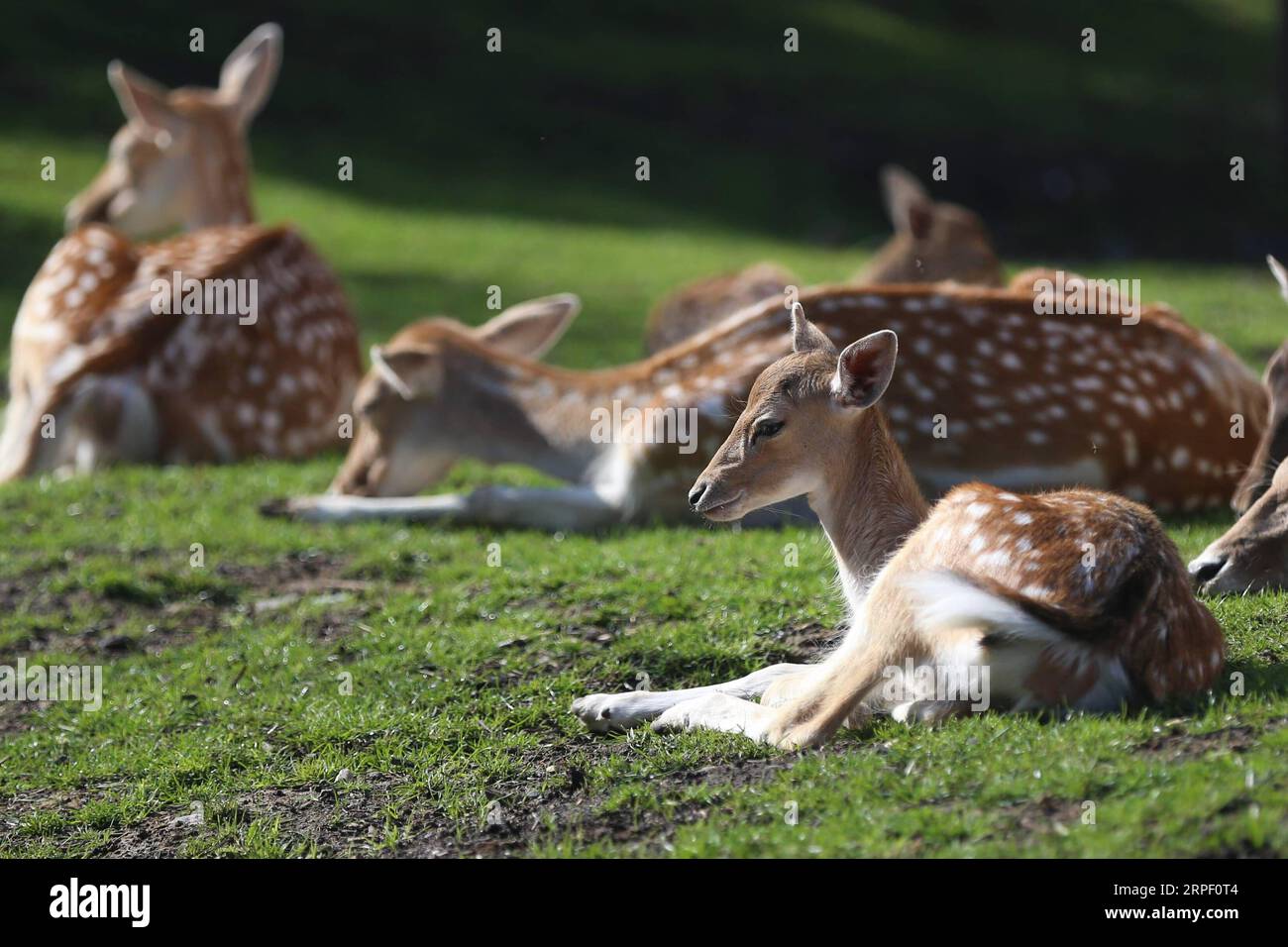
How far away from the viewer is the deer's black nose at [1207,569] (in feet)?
18.1

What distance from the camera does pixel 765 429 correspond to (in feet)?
16.5

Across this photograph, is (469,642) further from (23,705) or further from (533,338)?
(533,338)

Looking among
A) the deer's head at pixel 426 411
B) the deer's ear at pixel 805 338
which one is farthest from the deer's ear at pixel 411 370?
the deer's ear at pixel 805 338

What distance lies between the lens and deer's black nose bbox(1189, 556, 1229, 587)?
550cm

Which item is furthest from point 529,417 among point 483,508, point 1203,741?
point 1203,741

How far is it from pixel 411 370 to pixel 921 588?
4.32 meters

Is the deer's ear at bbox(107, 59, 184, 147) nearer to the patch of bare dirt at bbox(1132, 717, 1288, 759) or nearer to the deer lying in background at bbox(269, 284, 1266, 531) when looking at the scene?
the deer lying in background at bbox(269, 284, 1266, 531)

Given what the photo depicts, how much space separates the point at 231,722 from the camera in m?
5.61

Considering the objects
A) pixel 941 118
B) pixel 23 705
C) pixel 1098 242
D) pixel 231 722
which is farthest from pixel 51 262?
pixel 941 118

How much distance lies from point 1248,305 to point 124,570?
8707mm

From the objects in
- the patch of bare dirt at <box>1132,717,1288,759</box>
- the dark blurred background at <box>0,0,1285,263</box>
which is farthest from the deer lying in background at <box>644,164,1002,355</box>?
the dark blurred background at <box>0,0,1285,263</box>

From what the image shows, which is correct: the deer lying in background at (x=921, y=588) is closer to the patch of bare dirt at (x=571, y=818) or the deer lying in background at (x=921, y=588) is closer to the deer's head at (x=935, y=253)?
the patch of bare dirt at (x=571, y=818)

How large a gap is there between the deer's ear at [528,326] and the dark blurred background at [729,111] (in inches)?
400

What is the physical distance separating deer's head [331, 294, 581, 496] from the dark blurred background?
34.7ft
